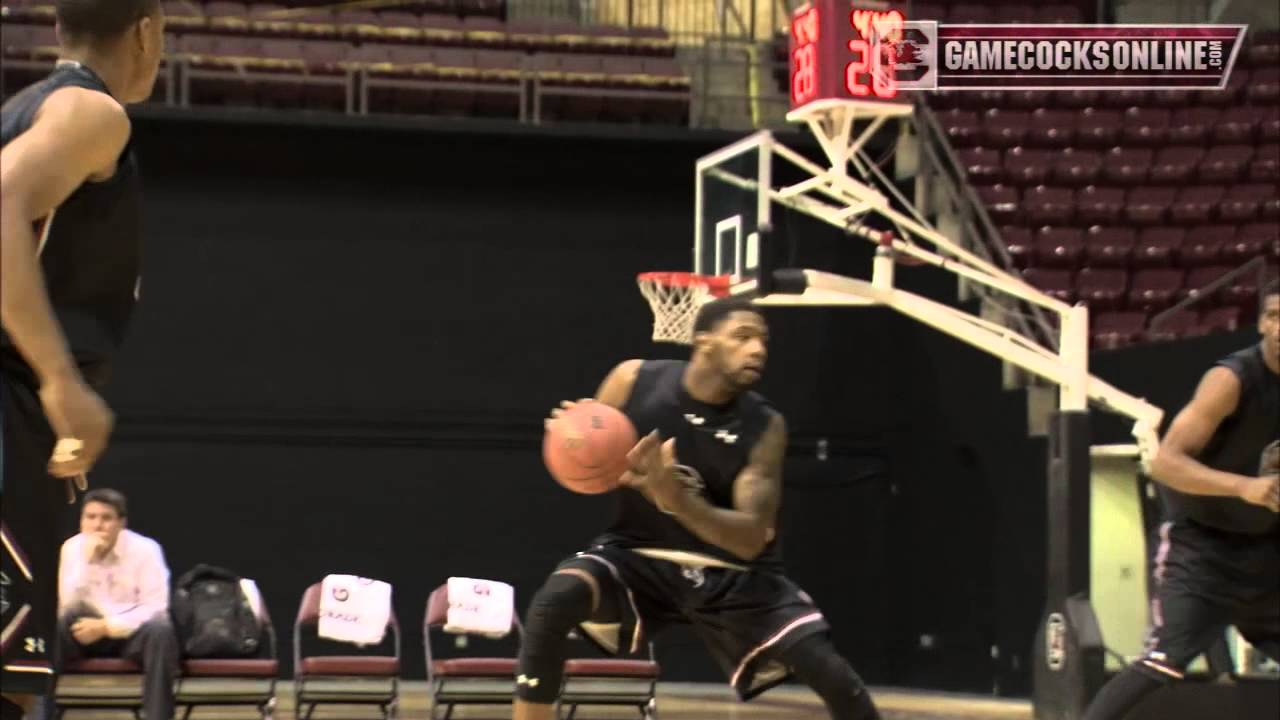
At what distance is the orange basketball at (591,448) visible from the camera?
5098mm

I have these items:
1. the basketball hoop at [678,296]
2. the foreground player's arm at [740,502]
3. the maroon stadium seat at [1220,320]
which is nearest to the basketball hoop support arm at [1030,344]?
the basketball hoop at [678,296]

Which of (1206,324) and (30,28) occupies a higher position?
(30,28)

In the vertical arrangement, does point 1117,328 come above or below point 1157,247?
below

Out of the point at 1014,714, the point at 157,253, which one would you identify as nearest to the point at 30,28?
the point at 157,253

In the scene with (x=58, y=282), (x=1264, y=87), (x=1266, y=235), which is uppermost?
(x=1264, y=87)

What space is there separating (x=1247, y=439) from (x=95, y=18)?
4.07 meters

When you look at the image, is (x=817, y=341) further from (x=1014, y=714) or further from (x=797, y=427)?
(x=1014, y=714)

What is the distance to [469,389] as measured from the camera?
13672 mm

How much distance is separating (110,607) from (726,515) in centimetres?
493

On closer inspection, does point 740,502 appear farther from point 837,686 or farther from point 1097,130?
point 1097,130

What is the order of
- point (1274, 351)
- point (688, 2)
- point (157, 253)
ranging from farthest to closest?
point (688, 2), point (157, 253), point (1274, 351)

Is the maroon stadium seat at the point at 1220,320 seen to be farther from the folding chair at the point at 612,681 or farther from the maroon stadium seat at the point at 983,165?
the folding chair at the point at 612,681

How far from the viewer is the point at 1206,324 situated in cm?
1218

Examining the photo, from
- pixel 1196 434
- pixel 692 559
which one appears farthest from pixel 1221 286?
pixel 692 559
